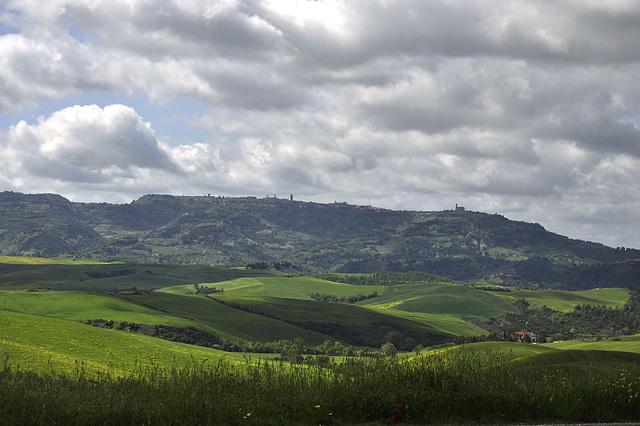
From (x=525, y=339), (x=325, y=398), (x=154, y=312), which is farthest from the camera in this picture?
(x=154, y=312)

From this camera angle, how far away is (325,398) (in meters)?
16.6

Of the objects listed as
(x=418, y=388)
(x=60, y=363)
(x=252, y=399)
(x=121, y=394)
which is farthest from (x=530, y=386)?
(x=60, y=363)

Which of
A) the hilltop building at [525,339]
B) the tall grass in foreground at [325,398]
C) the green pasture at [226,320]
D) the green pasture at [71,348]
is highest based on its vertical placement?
the tall grass in foreground at [325,398]

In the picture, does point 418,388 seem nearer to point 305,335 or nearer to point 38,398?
point 38,398

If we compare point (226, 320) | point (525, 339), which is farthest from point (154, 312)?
point (525, 339)

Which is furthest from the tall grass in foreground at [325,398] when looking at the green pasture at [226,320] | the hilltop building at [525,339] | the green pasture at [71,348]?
the green pasture at [226,320]

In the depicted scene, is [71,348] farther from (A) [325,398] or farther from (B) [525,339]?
(B) [525,339]

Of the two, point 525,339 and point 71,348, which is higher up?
point 71,348

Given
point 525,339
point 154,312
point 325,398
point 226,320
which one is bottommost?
point 226,320

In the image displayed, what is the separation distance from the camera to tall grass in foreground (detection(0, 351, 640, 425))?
15000 millimetres

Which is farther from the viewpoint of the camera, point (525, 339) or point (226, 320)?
point (226, 320)

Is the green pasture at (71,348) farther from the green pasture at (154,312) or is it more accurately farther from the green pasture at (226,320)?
the green pasture at (226,320)

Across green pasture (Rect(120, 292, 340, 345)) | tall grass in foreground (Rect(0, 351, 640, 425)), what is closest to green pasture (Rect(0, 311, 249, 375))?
tall grass in foreground (Rect(0, 351, 640, 425))

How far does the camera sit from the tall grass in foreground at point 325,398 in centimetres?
1500
